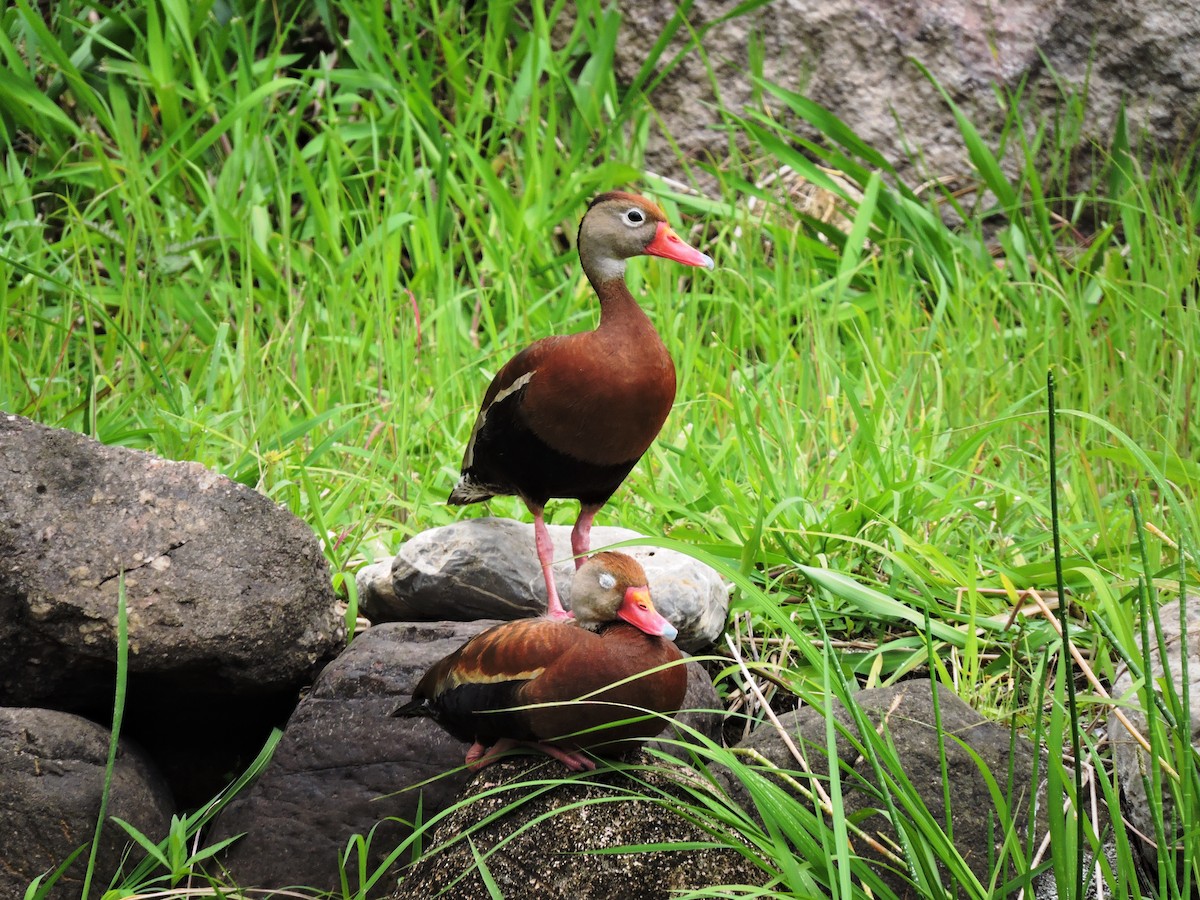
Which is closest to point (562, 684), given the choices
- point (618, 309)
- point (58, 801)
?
point (618, 309)

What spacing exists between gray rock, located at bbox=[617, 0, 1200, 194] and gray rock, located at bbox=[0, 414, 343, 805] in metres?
3.44

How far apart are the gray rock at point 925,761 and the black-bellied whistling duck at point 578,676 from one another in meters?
0.33

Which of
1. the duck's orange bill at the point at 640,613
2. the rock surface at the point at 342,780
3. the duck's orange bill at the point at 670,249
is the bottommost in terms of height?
the rock surface at the point at 342,780

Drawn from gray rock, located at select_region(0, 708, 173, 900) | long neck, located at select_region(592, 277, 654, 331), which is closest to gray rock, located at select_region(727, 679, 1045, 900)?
long neck, located at select_region(592, 277, 654, 331)

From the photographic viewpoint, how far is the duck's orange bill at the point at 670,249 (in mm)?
2779

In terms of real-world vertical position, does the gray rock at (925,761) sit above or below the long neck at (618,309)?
below

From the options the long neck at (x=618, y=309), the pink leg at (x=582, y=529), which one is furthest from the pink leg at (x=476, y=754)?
the long neck at (x=618, y=309)

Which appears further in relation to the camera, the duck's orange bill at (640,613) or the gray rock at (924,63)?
the gray rock at (924,63)

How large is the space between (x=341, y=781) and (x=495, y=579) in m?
0.57

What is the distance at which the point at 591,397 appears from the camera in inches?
102

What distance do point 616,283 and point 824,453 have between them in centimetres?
124

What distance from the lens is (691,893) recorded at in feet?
6.39

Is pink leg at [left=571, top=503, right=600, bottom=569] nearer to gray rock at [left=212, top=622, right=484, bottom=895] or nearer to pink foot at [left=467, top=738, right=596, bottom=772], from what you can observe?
gray rock at [left=212, top=622, right=484, bottom=895]

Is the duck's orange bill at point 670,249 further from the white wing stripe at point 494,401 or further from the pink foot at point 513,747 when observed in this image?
the pink foot at point 513,747
